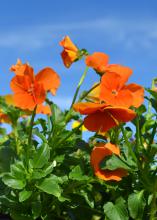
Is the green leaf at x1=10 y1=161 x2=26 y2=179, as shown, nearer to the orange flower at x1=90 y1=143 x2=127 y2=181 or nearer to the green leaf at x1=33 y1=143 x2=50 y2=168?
the green leaf at x1=33 y1=143 x2=50 y2=168

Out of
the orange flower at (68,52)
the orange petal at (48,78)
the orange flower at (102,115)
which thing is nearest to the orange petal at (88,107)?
the orange flower at (102,115)

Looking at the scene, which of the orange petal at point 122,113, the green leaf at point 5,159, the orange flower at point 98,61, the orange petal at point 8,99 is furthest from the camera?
the orange petal at point 8,99

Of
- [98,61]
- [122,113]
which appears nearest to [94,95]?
[98,61]

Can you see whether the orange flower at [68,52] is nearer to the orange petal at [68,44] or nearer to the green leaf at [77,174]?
the orange petal at [68,44]

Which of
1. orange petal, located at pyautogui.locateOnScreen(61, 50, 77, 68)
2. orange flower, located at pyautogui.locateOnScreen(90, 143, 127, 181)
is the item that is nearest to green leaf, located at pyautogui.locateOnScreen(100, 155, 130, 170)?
orange flower, located at pyautogui.locateOnScreen(90, 143, 127, 181)

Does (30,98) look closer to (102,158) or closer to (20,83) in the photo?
(20,83)

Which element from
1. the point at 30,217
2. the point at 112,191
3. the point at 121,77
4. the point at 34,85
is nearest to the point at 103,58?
the point at 121,77

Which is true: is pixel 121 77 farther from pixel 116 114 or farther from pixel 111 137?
pixel 111 137
